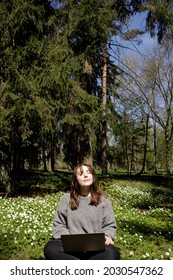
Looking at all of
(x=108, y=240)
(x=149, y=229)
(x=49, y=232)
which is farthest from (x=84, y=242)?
(x=149, y=229)

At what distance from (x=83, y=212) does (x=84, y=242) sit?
501 millimetres

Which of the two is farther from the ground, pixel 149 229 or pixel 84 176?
pixel 84 176

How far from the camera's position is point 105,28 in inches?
476

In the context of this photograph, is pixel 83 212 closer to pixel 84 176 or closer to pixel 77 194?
pixel 77 194

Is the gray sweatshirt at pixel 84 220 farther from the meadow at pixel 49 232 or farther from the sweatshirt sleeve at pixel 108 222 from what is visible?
the meadow at pixel 49 232

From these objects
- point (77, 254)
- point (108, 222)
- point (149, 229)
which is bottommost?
point (149, 229)

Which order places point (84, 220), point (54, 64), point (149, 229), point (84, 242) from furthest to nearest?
point (54, 64) < point (149, 229) < point (84, 220) < point (84, 242)

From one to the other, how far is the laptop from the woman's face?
0.73 m

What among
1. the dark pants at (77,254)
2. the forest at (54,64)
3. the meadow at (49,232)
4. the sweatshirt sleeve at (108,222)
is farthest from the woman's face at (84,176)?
the forest at (54,64)

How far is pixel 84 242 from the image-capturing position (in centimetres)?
384

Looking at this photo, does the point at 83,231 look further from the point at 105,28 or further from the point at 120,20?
the point at 120,20

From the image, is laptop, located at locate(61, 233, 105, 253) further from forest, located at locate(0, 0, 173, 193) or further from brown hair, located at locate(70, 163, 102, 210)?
forest, located at locate(0, 0, 173, 193)

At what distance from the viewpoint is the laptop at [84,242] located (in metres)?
3.83

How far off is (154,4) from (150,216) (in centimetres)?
870
